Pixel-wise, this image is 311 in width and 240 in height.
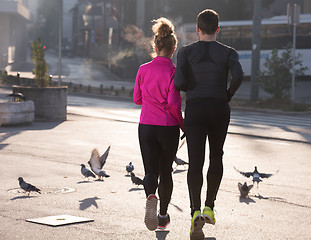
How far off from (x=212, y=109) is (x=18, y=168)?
16.8 ft

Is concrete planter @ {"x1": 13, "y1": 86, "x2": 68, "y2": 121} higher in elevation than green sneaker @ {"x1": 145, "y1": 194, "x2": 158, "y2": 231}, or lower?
higher

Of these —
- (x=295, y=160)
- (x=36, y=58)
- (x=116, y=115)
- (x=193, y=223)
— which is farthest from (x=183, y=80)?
(x=116, y=115)

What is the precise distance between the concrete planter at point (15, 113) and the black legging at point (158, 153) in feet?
36.6

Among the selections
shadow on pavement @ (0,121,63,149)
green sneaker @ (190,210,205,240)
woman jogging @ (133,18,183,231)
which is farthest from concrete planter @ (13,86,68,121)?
green sneaker @ (190,210,205,240)

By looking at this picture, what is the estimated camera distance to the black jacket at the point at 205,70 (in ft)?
19.0

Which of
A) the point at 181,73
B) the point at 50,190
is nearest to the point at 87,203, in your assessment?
the point at 50,190

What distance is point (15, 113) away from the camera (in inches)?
664

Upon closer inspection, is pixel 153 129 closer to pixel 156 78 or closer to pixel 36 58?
pixel 156 78

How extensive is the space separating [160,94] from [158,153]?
54 cm

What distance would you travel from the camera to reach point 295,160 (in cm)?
1224

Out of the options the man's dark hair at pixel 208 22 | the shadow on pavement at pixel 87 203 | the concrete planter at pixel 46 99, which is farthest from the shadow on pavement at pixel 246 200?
the concrete planter at pixel 46 99

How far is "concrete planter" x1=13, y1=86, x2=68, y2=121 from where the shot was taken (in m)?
18.7

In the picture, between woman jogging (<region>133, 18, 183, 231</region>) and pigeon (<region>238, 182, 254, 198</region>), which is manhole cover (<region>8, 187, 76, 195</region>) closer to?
pigeon (<region>238, 182, 254, 198</region>)

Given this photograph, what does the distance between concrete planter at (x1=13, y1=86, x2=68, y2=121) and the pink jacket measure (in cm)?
1291
